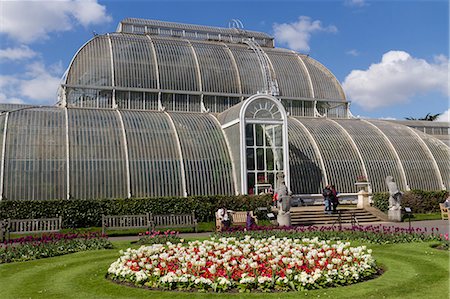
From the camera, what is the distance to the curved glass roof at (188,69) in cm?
4059

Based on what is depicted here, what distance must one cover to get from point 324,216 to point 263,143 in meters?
6.89

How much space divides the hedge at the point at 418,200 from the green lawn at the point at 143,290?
1689 cm

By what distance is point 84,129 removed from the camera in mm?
33094

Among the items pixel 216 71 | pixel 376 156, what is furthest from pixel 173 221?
pixel 216 71

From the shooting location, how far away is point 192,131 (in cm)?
3594

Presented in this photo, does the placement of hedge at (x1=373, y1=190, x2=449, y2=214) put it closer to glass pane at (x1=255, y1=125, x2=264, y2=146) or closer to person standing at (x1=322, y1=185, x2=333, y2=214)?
person standing at (x1=322, y1=185, x2=333, y2=214)

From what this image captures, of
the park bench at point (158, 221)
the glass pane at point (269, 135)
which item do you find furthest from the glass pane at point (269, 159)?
the park bench at point (158, 221)

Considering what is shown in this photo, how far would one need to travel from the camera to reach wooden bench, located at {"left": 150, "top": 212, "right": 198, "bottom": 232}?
26375mm

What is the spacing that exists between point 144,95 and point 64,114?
26.7 ft

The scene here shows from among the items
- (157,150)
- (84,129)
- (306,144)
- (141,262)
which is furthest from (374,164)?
(141,262)

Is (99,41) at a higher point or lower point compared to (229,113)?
higher

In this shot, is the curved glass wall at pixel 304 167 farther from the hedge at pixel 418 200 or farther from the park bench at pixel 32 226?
the park bench at pixel 32 226

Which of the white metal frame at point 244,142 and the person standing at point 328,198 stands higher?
the white metal frame at point 244,142

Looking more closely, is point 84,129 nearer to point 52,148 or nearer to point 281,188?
point 52,148
